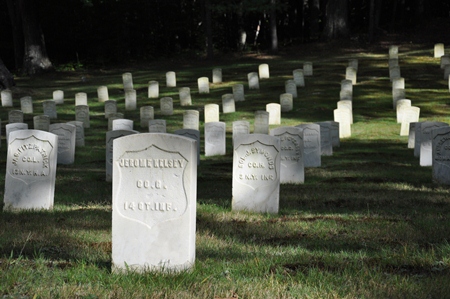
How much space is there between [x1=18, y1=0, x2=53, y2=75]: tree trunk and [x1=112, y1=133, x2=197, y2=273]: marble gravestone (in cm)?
3797

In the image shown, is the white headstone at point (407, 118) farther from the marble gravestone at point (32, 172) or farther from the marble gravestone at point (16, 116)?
the marble gravestone at point (32, 172)

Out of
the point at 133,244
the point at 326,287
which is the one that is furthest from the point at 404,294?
the point at 133,244

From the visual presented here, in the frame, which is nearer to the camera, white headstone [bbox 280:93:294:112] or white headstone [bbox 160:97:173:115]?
white headstone [bbox 160:97:173:115]

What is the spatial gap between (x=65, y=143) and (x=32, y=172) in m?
7.38

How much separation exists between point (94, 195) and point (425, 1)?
149 ft

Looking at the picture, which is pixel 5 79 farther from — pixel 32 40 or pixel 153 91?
pixel 32 40

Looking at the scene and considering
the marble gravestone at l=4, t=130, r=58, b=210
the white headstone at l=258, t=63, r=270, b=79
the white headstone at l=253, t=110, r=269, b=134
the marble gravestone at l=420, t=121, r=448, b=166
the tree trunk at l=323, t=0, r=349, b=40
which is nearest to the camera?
the marble gravestone at l=4, t=130, r=58, b=210

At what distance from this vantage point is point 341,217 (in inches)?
379

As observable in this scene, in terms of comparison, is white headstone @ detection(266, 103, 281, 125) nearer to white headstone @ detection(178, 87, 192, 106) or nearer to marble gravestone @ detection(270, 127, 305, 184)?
white headstone @ detection(178, 87, 192, 106)

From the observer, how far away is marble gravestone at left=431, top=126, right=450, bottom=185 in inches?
547

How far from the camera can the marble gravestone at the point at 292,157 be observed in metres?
14.4

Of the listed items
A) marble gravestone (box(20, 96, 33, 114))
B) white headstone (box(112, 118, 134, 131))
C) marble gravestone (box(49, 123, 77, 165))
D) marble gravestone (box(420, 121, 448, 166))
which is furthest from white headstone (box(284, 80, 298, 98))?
marble gravestone (box(49, 123, 77, 165))

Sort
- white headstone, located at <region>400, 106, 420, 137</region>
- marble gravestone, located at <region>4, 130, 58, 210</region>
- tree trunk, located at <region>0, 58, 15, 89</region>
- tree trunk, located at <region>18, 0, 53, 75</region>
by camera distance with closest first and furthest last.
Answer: marble gravestone, located at <region>4, 130, 58, 210</region> → white headstone, located at <region>400, 106, 420, 137</region> → tree trunk, located at <region>0, 58, 15, 89</region> → tree trunk, located at <region>18, 0, 53, 75</region>

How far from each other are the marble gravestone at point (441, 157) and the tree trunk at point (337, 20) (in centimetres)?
2982
